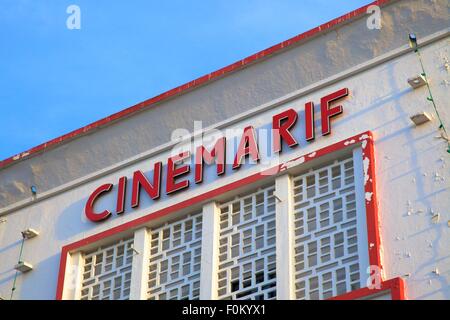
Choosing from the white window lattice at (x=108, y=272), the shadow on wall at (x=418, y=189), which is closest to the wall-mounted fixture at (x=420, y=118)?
the shadow on wall at (x=418, y=189)

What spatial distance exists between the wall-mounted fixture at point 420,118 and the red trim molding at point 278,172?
0.77m

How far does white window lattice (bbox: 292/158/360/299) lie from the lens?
18750mm

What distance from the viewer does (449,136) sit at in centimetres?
1906

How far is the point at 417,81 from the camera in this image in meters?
19.8

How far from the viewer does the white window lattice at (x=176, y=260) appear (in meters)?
20.3

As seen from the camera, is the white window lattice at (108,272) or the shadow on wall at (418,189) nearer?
the shadow on wall at (418,189)

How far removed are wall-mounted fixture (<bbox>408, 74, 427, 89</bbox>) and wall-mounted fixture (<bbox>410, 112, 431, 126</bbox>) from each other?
2.07ft

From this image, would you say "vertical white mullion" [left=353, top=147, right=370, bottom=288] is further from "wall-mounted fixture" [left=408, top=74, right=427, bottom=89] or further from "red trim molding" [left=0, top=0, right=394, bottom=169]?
"red trim molding" [left=0, top=0, right=394, bottom=169]

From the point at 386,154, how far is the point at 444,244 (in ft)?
6.80

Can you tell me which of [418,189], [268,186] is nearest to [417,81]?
[418,189]

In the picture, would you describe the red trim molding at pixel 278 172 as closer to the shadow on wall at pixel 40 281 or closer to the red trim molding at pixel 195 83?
the shadow on wall at pixel 40 281

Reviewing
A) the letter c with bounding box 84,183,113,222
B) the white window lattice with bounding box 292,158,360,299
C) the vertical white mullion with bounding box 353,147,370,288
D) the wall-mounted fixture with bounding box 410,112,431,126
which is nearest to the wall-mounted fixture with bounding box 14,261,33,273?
the letter c with bounding box 84,183,113,222

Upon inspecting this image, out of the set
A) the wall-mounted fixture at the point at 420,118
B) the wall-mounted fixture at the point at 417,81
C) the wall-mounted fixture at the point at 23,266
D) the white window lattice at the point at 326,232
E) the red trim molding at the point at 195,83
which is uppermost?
the red trim molding at the point at 195,83
